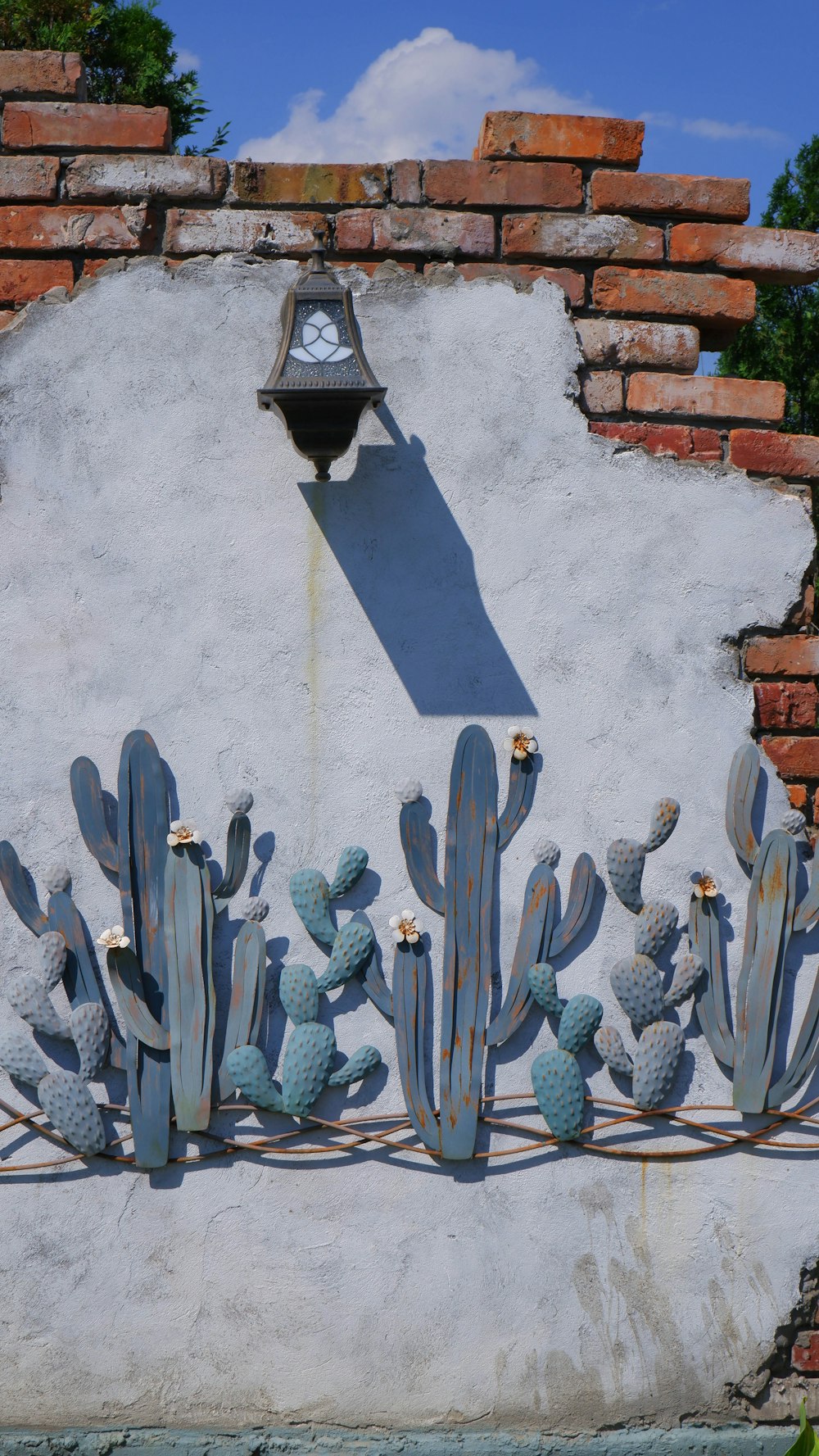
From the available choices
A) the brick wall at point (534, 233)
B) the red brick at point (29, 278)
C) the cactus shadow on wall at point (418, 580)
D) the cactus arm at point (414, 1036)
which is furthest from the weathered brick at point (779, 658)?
the red brick at point (29, 278)

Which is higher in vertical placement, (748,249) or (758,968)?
(748,249)

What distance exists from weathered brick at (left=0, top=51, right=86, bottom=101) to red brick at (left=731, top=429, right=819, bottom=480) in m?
1.69

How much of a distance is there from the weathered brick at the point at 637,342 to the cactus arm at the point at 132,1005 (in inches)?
66.1

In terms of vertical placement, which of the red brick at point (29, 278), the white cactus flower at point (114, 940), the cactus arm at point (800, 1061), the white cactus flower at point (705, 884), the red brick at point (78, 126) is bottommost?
the cactus arm at point (800, 1061)

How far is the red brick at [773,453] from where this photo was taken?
2.70 meters

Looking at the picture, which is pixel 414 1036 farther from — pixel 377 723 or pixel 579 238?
pixel 579 238

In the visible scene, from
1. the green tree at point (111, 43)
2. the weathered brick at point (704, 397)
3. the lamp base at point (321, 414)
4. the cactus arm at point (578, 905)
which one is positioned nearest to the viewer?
the lamp base at point (321, 414)

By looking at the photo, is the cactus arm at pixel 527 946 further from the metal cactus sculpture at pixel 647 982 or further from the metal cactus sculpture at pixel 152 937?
the metal cactus sculpture at pixel 152 937

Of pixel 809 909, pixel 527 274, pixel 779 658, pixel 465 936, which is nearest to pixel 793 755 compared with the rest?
pixel 779 658

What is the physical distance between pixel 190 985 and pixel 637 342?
68.5 inches

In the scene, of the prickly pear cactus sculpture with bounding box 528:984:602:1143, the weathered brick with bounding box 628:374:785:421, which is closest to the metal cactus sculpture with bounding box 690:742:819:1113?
the prickly pear cactus sculpture with bounding box 528:984:602:1143

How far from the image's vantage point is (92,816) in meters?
2.51

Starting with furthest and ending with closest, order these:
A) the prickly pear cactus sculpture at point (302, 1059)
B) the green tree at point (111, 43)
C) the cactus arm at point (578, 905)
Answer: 1. the green tree at point (111, 43)
2. the cactus arm at point (578, 905)
3. the prickly pear cactus sculpture at point (302, 1059)

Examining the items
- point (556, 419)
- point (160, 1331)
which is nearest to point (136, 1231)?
point (160, 1331)
